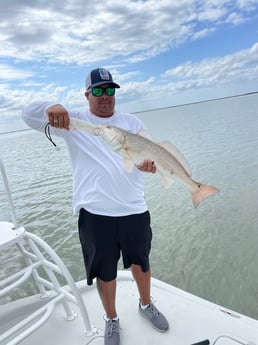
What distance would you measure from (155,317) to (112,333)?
0.39 meters

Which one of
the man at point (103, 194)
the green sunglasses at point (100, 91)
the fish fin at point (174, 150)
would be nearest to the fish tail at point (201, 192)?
the fish fin at point (174, 150)

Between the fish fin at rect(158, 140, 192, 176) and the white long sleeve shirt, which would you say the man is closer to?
the white long sleeve shirt

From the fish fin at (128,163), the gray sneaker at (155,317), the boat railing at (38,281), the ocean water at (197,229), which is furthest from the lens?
the ocean water at (197,229)

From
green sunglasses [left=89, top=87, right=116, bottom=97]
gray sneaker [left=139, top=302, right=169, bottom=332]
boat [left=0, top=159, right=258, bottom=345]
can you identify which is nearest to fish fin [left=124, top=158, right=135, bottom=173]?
green sunglasses [left=89, top=87, right=116, bottom=97]

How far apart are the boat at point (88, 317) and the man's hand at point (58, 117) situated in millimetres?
756

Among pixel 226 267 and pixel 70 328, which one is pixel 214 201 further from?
pixel 70 328

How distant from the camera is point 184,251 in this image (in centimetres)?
585

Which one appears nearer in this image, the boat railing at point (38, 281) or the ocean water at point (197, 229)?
the boat railing at point (38, 281)

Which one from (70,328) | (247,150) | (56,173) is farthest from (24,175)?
(70,328)

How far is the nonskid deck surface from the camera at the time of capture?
2594 millimetres

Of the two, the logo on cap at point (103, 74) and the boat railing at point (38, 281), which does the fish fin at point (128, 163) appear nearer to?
the logo on cap at point (103, 74)

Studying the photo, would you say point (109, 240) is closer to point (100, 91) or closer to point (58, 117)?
point (58, 117)

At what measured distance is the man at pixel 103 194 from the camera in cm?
253

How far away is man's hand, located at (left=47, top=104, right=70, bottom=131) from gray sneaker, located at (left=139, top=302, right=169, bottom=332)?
175 centimetres
